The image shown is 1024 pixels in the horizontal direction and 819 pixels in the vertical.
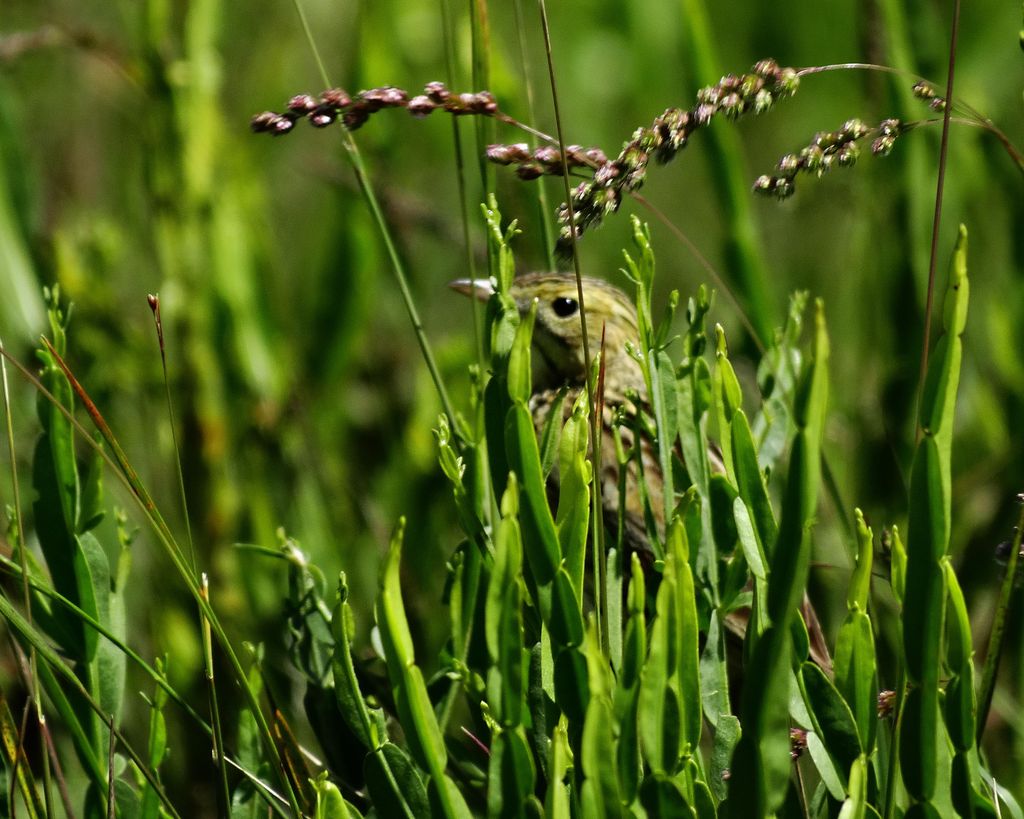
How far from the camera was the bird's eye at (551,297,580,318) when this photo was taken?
2558 millimetres

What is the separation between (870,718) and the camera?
44.0 inches

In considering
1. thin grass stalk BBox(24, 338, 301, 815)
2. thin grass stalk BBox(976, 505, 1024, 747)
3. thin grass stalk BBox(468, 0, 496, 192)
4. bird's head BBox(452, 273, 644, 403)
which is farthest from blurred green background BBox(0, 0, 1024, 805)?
thin grass stalk BBox(24, 338, 301, 815)

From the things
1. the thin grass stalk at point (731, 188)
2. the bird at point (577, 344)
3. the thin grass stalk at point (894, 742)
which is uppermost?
the thin grass stalk at point (731, 188)

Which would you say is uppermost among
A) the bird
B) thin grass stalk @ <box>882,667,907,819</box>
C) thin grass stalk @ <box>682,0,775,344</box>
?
thin grass stalk @ <box>682,0,775,344</box>

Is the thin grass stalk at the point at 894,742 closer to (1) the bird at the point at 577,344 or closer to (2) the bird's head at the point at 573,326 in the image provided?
(1) the bird at the point at 577,344

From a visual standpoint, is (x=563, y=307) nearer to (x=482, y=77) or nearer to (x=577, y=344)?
(x=577, y=344)

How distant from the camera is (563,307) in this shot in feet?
8.44

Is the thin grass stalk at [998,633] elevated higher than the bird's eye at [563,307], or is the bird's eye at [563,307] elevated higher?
the bird's eye at [563,307]

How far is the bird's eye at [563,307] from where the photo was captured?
8.39 ft

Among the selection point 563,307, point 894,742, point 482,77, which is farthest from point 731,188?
point 894,742

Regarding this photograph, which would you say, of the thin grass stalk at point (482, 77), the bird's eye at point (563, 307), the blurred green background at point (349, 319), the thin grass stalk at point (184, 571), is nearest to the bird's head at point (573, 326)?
the bird's eye at point (563, 307)

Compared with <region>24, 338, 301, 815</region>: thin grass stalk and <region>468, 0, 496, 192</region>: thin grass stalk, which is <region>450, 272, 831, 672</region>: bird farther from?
<region>24, 338, 301, 815</region>: thin grass stalk

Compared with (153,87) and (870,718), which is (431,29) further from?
(870,718)

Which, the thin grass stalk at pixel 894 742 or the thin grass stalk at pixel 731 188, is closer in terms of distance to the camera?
the thin grass stalk at pixel 894 742
